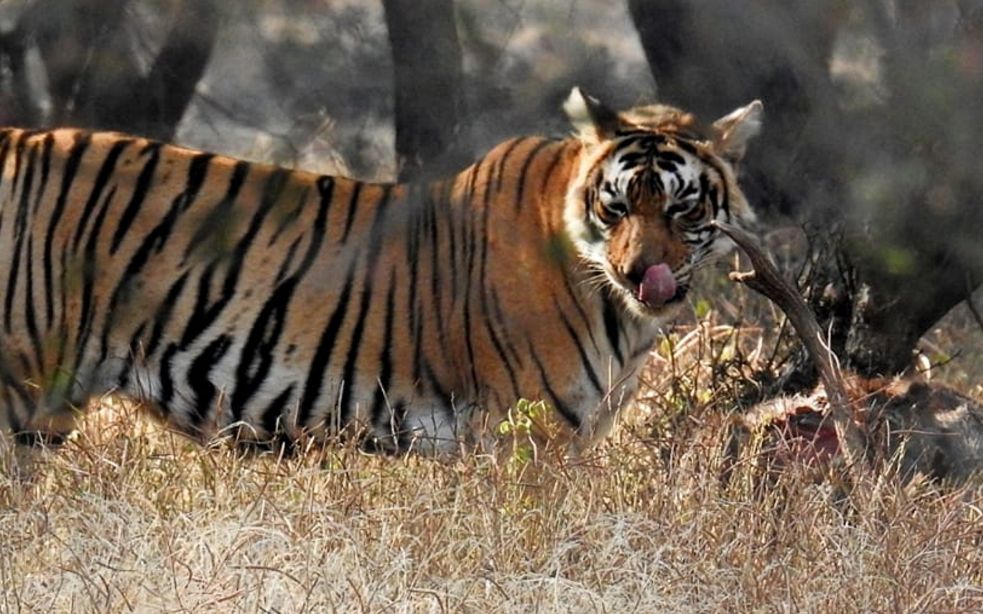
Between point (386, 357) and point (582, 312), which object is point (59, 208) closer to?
point (386, 357)

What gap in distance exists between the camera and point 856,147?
5.20 metres

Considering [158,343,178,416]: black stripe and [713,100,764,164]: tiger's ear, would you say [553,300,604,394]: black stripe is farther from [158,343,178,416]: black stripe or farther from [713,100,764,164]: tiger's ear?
[158,343,178,416]: black stripe

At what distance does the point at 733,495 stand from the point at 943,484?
695 mm

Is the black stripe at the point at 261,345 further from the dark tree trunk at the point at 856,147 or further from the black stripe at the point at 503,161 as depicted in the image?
the dark tree trunk at the point at 856,147

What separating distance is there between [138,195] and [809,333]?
75.6 inches

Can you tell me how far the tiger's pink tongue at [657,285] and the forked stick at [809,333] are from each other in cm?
23

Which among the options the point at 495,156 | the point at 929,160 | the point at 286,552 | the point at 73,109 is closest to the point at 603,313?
the point at 495,156

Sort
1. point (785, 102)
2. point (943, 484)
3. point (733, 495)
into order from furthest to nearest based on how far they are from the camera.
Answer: point (785, 102)
point (943, 484)
point (733, 495)

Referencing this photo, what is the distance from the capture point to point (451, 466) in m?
5.14

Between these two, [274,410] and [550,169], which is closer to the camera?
[274,410]

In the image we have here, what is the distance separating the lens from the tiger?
5.66 m

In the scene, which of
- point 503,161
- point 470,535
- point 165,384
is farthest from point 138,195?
point 470,535

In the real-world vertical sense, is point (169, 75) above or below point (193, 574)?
above

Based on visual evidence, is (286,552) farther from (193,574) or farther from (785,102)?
(785,102)
